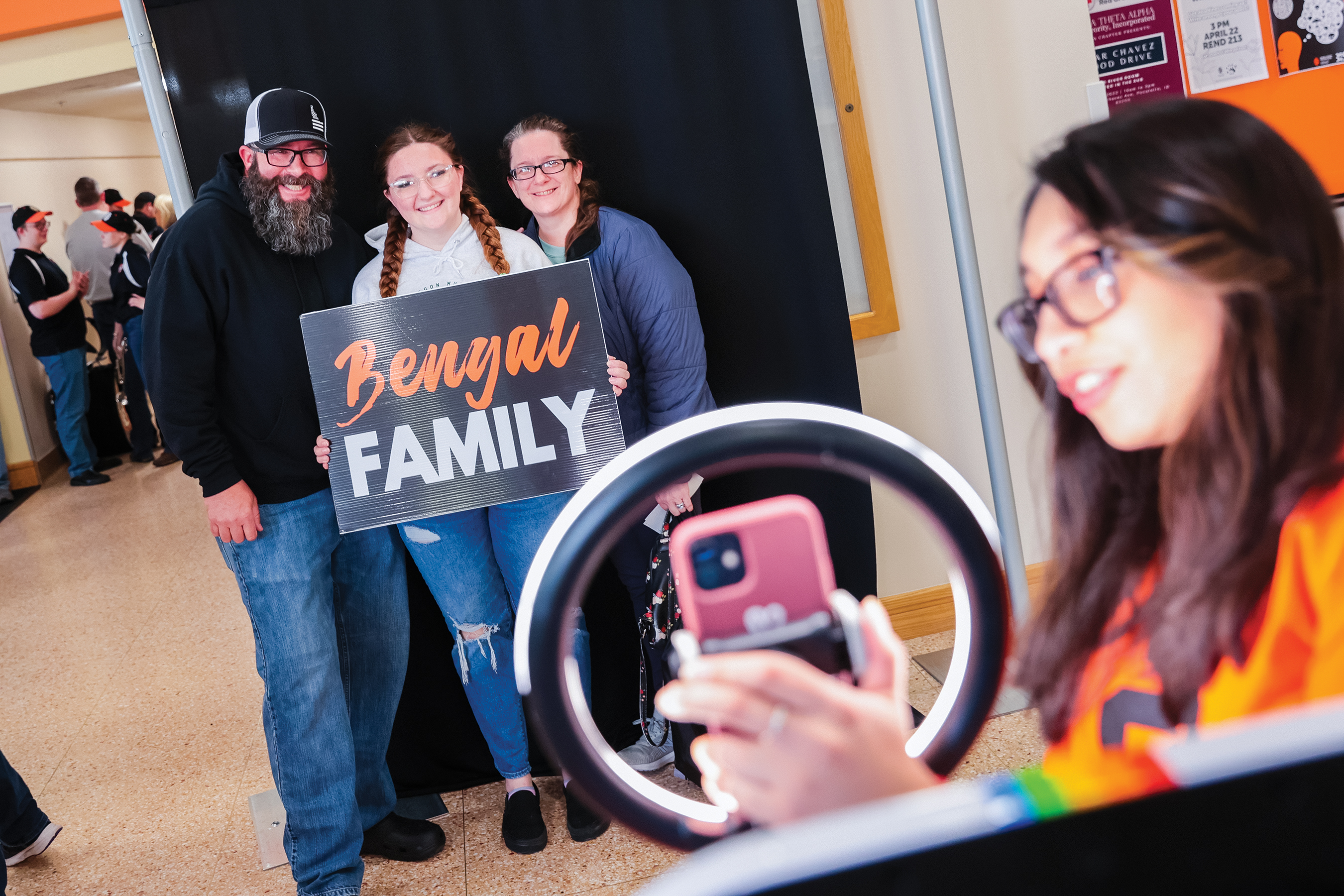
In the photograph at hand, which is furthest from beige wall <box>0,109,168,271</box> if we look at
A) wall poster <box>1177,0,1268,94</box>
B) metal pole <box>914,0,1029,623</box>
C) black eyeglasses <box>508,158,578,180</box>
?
Result: wall poster <box>1177,0,1268,94</box>

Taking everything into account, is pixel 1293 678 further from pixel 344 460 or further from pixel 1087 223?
pixel 344 460

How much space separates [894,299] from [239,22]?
160 centimetres

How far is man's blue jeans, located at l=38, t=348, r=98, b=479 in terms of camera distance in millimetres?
6023

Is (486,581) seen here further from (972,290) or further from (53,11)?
(53,11)

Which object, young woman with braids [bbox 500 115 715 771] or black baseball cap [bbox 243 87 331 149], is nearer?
black baseball cap [bbox 243 87 331 149]

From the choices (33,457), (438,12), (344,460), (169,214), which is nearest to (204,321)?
(344,460)

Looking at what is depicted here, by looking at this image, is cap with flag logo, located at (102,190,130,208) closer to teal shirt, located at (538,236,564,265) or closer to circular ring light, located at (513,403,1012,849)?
teal shirt, located at (538,236,564,265)

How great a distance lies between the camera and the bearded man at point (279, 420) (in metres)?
1.84

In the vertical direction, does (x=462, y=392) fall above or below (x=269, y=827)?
above

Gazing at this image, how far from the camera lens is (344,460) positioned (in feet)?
4.93

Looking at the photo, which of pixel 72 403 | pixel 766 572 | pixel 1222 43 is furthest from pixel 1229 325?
pixel 72 403

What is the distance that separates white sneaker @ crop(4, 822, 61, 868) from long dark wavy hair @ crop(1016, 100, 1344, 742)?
2.61m

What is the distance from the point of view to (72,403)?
237 inches

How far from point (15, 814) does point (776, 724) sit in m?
2.52
